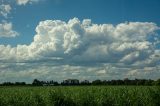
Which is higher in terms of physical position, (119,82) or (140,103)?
(119,82)

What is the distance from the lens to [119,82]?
115438mm

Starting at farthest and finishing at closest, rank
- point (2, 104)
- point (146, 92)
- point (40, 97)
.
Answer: point (146, 92)
point (40, 97)
point (2, 104)

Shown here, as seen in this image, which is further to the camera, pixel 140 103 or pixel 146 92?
pixel 146 92

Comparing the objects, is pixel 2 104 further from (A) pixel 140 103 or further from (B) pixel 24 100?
(A) pixel 140 103

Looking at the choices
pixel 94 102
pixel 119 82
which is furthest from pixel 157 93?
pixel 119 82

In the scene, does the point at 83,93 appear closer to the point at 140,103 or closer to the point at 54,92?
the point at 54,92

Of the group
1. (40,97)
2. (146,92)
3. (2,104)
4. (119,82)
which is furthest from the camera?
(119,82)

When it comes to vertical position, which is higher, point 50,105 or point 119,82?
point 119,82

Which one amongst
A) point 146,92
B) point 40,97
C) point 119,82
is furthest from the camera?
point 119,82

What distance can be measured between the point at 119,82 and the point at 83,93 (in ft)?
270

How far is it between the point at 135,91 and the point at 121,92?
1.49 m

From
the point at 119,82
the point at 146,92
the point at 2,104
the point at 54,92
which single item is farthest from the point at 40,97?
the point at 119,82

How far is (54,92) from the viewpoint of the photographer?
3216 centimetres

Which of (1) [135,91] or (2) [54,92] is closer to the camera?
(2) [54,92]
